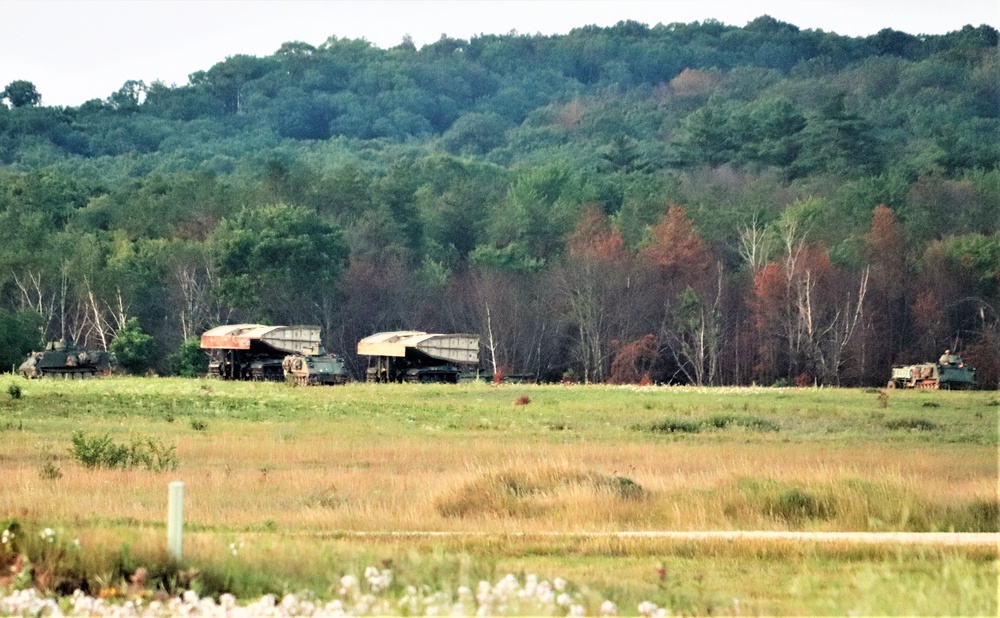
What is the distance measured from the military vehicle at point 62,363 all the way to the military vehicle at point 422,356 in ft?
39.7

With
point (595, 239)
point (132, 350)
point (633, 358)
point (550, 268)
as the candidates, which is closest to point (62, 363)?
point (132, 350)

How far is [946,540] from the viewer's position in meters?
18.7

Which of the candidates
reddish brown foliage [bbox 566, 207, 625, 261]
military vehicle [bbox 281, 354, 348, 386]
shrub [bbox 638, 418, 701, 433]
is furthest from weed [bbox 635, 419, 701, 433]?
reddish brown foliage [bbox 566, 207, 625, 261]

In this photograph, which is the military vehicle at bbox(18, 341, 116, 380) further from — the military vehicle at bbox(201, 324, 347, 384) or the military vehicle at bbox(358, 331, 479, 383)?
the military vehicle at bbox(358, 331, 479, 383)

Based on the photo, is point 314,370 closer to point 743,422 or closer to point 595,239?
point 743,422

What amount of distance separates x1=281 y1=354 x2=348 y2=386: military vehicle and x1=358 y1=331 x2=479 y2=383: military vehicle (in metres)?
3.29

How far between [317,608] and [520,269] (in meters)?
80.0

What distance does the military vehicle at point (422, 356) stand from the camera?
2746 inches

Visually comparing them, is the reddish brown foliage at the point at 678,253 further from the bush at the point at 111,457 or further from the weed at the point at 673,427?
the bush at the point at 111,457

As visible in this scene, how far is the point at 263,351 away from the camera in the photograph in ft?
238

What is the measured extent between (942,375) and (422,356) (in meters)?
22.4

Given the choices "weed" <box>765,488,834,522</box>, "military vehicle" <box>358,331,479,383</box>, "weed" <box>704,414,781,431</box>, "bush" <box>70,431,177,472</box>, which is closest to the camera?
"weed" <box>765,488,834,522</box>

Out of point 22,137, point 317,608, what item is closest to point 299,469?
point 317,608

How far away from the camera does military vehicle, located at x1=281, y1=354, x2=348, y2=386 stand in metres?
66.1
